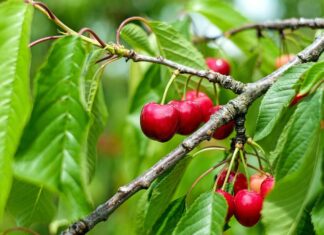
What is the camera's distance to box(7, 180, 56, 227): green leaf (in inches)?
61.4

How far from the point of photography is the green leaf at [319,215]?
119 centimetres

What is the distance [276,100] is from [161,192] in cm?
34

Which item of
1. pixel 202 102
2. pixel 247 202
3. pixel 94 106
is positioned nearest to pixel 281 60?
pixel 202 102

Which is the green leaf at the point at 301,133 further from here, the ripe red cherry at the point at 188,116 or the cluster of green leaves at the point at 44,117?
the ripe red cherry at the point at 188,116

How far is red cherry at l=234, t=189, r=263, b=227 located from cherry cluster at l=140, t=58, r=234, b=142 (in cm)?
20

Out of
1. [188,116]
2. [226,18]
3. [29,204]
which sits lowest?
[29,204]

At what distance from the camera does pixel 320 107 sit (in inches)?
45.6

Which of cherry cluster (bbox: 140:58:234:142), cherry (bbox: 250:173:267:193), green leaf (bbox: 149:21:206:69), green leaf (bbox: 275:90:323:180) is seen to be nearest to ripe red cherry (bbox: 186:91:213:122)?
cherry cluster (bbox: 140:58:234:142)

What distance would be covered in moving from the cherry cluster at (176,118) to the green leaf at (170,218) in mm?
155

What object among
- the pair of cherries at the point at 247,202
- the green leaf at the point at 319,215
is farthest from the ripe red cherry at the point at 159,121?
the green leaf at the point at 319,215

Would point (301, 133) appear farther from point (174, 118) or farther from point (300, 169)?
point (174, 118)

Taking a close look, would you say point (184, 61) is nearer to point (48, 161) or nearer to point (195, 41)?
point (195, 41)

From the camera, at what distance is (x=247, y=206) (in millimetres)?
1379

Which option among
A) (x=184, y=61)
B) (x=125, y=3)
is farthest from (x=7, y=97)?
(x=125, y=3)
